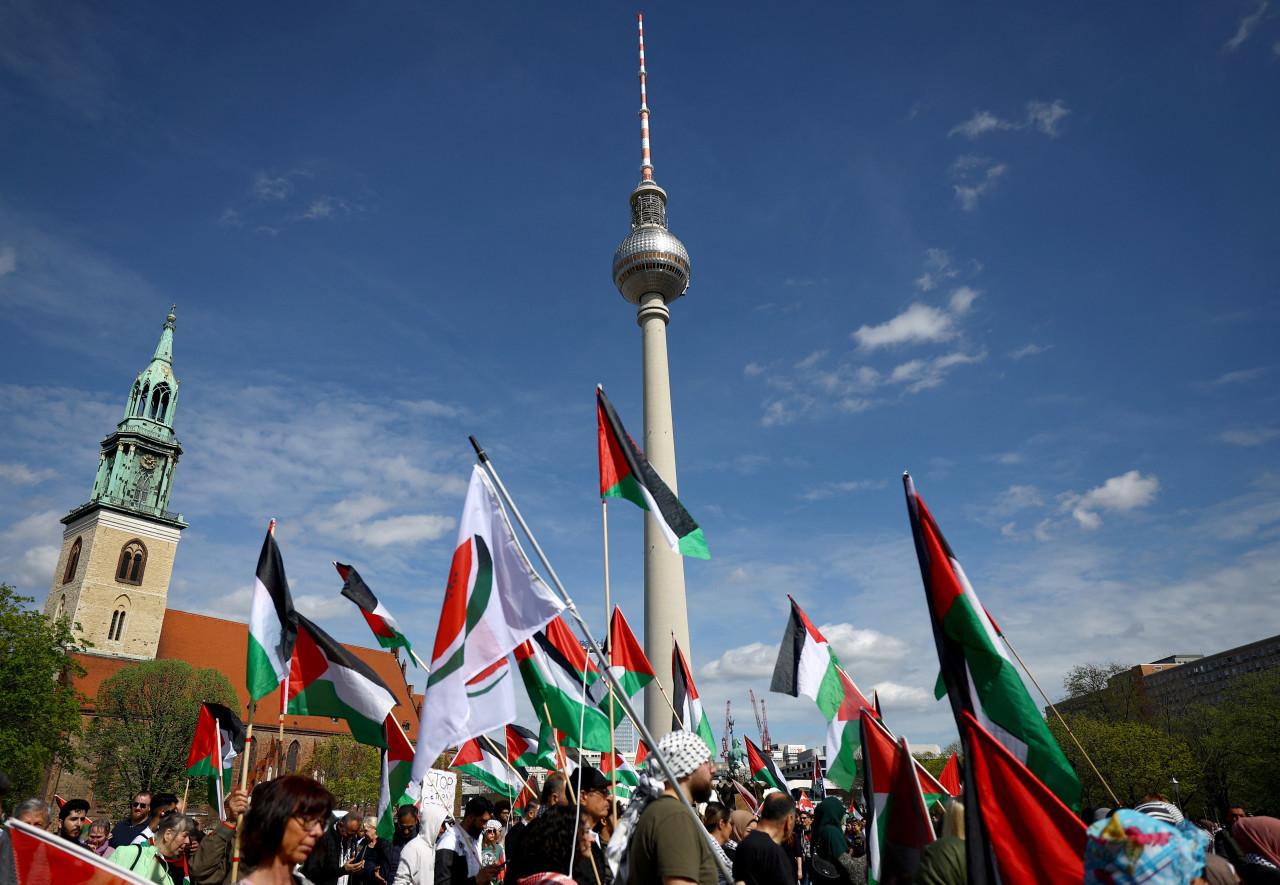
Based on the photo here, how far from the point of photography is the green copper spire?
6228 centimetres

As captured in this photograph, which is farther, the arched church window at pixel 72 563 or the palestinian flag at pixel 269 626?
the arched church window at pixel 72 563

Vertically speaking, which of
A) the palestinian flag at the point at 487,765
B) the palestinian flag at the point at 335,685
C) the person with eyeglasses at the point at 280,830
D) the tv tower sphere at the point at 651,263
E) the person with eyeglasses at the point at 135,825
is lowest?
the person with eyeglasses at the point at 135,825

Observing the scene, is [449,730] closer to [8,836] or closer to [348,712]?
[8,836]

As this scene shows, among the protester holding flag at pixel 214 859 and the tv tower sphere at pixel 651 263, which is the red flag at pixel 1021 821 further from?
the tv tower sphere at pixel 651 263

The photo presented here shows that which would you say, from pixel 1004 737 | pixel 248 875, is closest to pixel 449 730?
pixel 248 875

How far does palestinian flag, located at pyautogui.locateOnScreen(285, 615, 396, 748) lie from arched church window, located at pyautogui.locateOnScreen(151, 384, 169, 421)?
228ft

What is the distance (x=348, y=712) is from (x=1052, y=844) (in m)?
6.37

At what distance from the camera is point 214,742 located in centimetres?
973

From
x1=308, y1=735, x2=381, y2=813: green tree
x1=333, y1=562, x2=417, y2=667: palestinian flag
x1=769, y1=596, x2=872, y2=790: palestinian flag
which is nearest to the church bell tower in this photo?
x1=308, y1=735, x2=381, y2=813: green tree

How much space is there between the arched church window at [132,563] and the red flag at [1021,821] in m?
70.5

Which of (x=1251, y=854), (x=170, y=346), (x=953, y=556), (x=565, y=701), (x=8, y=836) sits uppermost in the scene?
(x=170, y=346)

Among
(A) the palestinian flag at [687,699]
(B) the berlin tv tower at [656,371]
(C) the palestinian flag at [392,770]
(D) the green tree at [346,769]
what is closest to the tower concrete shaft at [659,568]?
(B) the berlin tv tower at [656,371]

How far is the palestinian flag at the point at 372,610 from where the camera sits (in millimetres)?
9203

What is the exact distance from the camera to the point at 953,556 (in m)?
5.11
